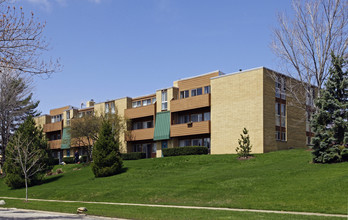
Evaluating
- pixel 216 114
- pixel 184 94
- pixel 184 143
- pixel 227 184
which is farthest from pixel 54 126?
pixel 227 184

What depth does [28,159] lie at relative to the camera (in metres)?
38.0

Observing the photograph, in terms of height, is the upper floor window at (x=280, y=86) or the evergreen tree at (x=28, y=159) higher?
the upper floor window at (x=280, y=86)

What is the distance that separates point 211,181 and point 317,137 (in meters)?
8.29

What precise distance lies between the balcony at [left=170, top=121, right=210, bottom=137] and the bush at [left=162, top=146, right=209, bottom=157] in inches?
77.5

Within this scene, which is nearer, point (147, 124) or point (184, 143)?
point (184, 143)

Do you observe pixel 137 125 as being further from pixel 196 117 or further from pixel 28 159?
pixel 28 159

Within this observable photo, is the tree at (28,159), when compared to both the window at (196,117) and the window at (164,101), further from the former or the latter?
the window at (196,117)

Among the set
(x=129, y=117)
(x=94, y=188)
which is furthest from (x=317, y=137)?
(x=129, y=117)

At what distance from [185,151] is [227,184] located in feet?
65.4

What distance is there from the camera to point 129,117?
54.6 meters

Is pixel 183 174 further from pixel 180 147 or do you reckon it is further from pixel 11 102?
pixel 11 102

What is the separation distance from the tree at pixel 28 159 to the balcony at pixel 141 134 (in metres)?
13.1

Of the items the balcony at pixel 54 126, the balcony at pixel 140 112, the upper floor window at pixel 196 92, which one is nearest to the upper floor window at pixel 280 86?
the upper floor window at pixel 196 92

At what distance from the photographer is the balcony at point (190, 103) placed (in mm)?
45922
